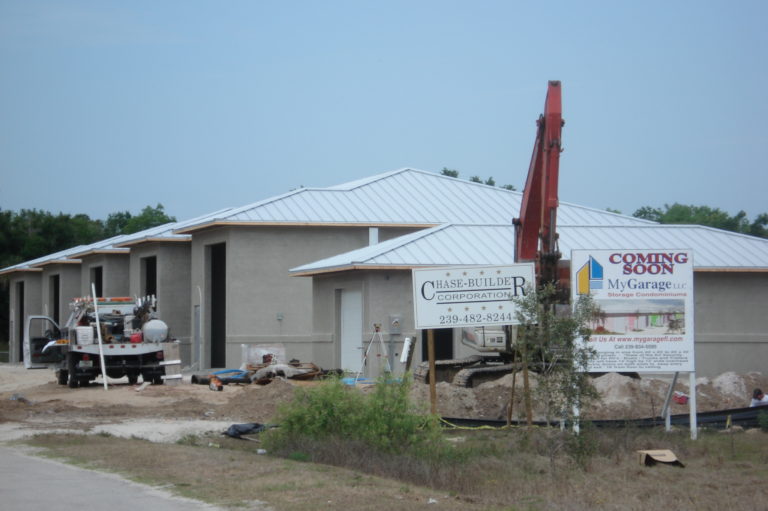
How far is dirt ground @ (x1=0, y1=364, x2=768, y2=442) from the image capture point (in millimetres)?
18469

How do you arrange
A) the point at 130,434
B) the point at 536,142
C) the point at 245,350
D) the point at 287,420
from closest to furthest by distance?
the point at 287,420 < the point at 130,434 < the point at 536,142 < the point at 245,350

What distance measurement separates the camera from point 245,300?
37250 mm

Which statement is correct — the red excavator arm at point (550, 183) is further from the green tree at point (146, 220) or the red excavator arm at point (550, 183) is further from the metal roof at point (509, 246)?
the green tree at point (146, 220)

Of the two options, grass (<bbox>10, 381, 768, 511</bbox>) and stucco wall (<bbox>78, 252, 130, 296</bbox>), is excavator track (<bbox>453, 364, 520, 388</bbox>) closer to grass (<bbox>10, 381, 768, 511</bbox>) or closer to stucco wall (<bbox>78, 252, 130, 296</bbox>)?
grass (<bbox>10, 381, 768, 511</bbox>)

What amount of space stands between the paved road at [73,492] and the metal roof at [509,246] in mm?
18210

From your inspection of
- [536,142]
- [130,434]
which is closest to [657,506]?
[130,434]

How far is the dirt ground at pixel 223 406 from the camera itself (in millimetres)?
18469

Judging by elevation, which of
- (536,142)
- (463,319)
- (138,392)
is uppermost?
(536,142)

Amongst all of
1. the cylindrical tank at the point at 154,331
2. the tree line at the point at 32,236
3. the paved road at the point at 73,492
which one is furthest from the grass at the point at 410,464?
the tree line at the point at 32,236

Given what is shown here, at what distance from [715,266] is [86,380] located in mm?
18894

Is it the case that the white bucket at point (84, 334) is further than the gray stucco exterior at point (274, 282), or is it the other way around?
the gray stucco exterior at point (274, 282)

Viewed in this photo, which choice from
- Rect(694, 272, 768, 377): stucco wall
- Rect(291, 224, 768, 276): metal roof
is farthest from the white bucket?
Rect(694, 272, 768, 377): stucco wall

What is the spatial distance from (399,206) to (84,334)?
15149 mm

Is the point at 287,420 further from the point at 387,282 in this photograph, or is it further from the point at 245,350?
the point at 245,350
